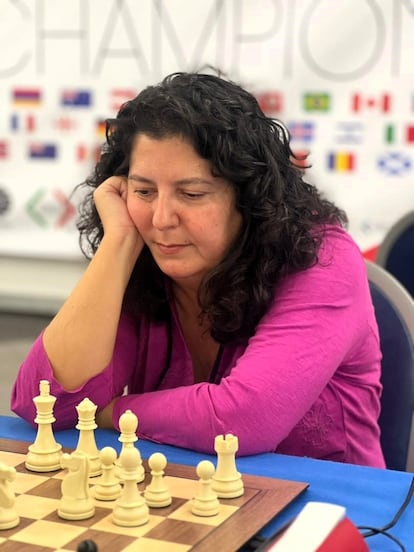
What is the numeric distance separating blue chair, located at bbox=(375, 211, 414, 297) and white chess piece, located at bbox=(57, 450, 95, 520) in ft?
5.99

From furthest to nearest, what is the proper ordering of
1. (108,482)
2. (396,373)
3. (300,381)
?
(396,373) → (300,381) → (108,482)

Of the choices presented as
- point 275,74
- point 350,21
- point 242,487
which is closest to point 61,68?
point 275,74

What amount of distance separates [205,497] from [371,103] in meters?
2.39

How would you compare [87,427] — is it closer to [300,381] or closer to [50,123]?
[300,381]

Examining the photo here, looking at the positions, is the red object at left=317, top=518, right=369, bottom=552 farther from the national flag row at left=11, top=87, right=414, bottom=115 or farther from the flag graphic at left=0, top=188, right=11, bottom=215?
the flag graphic at left=0, top=188, right=11, bottom=215

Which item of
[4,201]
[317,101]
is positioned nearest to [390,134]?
[317,101]

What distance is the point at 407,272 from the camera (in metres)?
2.88

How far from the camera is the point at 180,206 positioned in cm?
173

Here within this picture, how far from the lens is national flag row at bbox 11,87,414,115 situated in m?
3.35

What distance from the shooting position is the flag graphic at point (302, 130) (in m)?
3.45

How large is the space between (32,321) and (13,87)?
3.12 feet

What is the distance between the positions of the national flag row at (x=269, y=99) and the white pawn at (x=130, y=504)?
83.0 inches

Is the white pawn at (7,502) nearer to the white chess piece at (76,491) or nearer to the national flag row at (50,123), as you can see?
the white chess piece at (76,491)

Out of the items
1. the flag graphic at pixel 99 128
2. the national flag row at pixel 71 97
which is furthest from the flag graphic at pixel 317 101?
the flag graphic at pixel 99 128
